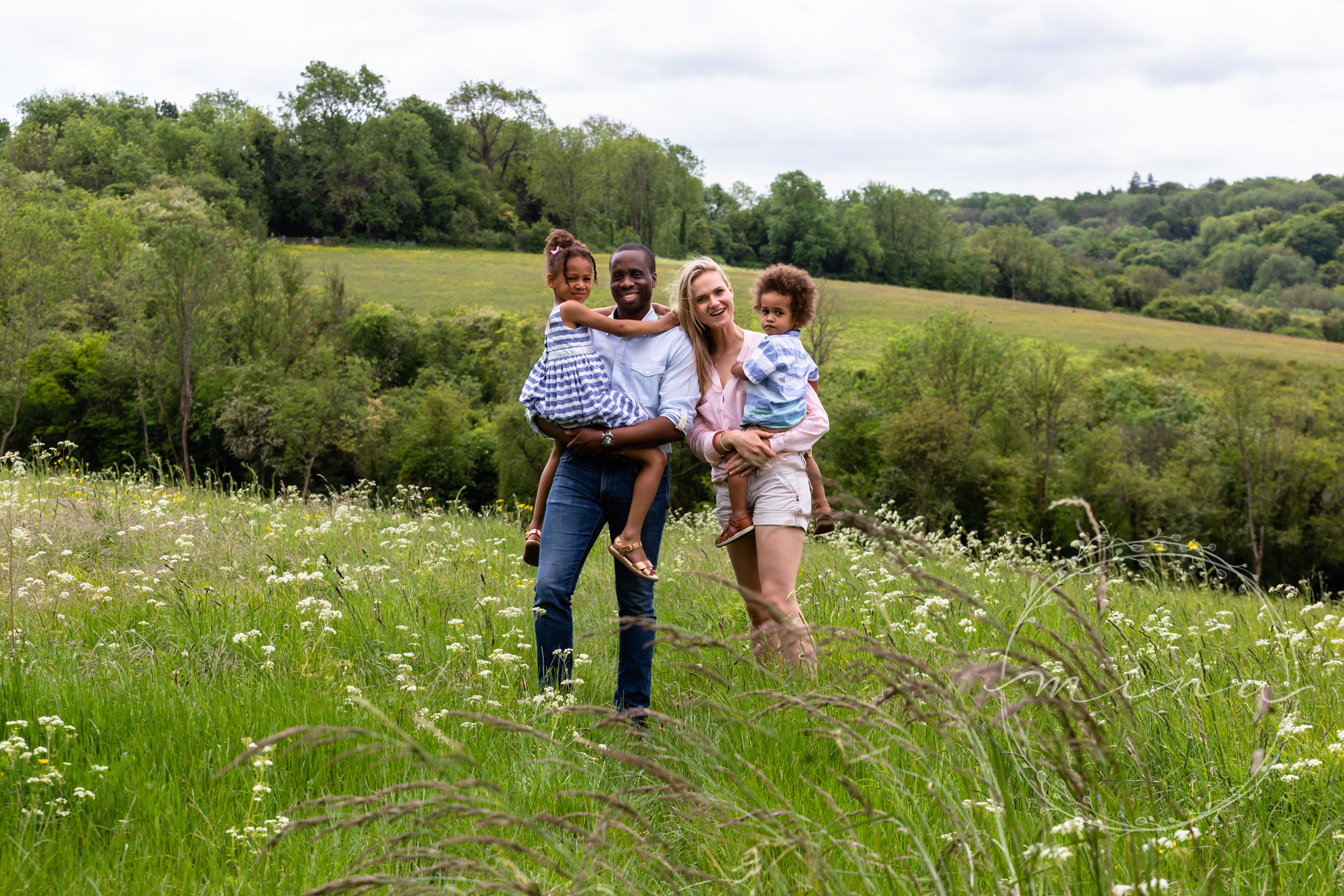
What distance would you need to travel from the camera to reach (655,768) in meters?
1.64

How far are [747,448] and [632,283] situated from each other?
0.95m

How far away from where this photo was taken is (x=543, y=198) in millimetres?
95062

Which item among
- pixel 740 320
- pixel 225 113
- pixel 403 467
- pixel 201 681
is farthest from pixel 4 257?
pixel 225 113

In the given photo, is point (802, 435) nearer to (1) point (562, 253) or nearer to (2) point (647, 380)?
(2) point (647, 380)

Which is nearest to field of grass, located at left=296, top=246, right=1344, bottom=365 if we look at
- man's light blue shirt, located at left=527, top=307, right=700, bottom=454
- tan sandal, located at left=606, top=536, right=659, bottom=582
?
man's light blue shirt, located at left=527, top=307, right=700, bottom=454

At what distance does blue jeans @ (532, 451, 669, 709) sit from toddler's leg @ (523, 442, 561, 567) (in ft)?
0.59

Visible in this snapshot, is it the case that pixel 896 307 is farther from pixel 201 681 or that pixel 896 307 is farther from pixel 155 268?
pixel 201 681

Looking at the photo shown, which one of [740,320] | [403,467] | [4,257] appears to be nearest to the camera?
[4,257]

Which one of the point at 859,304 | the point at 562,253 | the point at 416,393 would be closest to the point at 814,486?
the point at 562,253

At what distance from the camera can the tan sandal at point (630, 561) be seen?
3854 millimetres

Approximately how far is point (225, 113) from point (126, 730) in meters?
111

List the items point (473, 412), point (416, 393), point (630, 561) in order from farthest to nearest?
point (416, 393) < point (473, 412) < point (630, 561)

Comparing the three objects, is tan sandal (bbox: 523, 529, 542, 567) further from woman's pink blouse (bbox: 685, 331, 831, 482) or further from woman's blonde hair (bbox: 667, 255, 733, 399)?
woman's blonde hair (bbox: 667, 255, 733, 399)

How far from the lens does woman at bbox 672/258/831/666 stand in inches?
171
